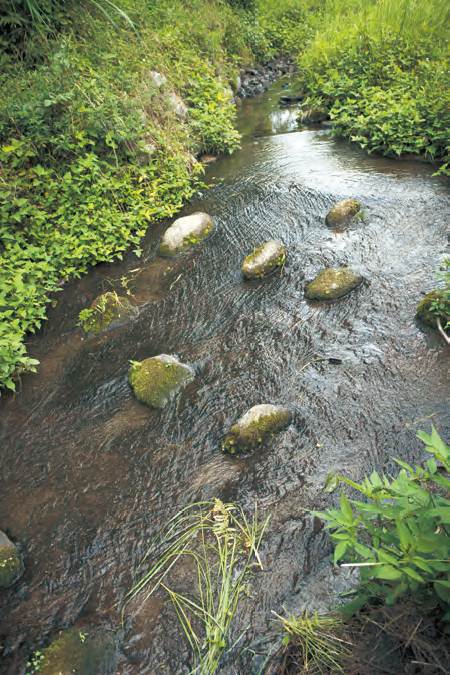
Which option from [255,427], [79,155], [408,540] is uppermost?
[79,155]

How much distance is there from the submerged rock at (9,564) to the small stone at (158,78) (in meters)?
7.42

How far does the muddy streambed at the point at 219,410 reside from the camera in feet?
8.34

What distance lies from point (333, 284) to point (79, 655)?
3.68m

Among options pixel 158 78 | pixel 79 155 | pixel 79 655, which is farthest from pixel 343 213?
pixel 79 655

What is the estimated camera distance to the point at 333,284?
4.48 m

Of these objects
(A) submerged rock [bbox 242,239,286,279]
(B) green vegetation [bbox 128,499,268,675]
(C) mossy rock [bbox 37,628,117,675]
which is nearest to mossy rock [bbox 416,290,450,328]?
(A) submerged rock [bbox 242,239,286,279]

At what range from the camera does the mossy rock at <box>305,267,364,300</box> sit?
445 centimetres

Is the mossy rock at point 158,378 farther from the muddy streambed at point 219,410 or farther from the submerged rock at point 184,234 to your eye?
the submerged rock at point 184,234

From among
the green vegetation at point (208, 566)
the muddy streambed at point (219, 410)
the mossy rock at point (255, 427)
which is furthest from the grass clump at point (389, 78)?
the green vegetation at point (208, 566)

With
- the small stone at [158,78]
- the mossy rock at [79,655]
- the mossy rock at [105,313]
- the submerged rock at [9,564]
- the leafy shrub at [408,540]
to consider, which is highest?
the small stone at [158,78]

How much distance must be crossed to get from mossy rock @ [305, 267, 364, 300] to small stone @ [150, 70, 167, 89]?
5.24 meters

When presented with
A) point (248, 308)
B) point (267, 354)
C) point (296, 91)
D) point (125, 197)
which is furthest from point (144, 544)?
point (296, 91)

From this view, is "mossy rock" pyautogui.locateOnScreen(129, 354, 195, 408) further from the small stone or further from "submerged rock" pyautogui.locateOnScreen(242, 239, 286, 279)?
the small stone

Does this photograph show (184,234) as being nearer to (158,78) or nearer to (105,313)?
(105,313)
